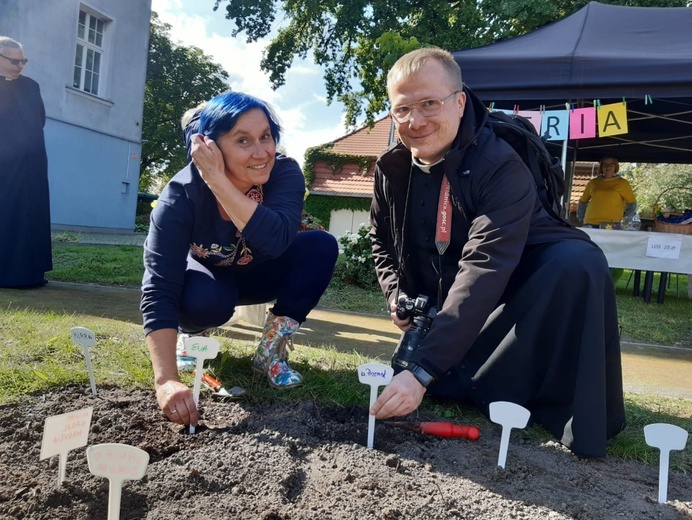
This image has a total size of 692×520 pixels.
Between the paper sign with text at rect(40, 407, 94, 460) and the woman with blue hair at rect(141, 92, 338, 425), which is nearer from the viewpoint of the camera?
the paper sign with text at rect(40, 407, 94, 460)

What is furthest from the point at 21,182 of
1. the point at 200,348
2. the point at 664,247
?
the point at 664,247

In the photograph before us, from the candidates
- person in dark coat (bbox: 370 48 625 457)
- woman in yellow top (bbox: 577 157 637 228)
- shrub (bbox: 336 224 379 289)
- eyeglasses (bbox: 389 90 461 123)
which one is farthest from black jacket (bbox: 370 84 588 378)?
woman in yellow top (bbox: 577 157 637 228)

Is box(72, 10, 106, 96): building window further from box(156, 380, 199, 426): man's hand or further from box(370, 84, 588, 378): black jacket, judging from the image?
box(156, 380, 199, 426): man's hand

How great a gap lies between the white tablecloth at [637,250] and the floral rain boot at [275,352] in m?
4.12

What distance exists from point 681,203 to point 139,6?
20.2 m

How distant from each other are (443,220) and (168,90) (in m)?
31.8

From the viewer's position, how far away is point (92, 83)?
469 inches

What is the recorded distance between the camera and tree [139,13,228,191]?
30.7m

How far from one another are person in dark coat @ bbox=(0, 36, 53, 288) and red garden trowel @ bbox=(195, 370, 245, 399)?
8.76ft

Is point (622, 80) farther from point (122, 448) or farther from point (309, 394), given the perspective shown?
point (122, 448)

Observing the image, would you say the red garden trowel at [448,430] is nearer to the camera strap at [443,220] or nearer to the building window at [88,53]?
the camera strap at [443,220]

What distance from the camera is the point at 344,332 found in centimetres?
385

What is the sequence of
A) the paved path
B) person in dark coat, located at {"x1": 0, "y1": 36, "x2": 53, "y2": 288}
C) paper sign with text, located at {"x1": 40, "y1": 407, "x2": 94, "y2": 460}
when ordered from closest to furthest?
paper sign with text, located at {"x1": 40, "y1": 407, "x2": 94, "y2": 460} < the paved path < person in dark coat, located at {"x1": 0, "y1": 36, "x2": 53, "y2": 288}

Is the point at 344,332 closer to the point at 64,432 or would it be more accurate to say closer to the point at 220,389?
the point at 220,389
